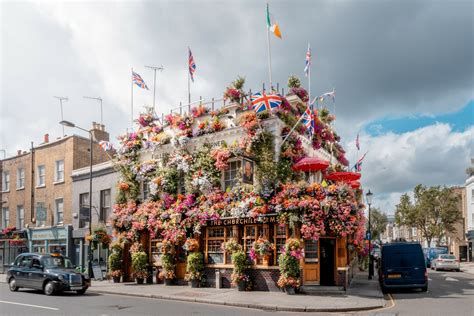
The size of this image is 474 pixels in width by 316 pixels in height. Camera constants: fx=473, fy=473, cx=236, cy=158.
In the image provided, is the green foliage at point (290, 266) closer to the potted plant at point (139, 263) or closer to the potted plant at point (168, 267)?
the potted plant at point (168, 267)

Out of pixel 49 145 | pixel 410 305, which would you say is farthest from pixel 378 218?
pixel 410 305

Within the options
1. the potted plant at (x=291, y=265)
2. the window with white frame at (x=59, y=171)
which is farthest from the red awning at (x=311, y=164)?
the window with white frame at (x=59, y=171)

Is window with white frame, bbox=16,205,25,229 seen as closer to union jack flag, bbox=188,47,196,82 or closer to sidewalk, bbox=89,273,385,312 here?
sidewalk, bbox=89,273,385,312

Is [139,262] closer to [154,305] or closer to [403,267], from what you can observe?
[154,305]

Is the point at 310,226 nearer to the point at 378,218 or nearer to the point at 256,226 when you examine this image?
the point at 256,226

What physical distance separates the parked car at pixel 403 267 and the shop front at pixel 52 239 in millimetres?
20385

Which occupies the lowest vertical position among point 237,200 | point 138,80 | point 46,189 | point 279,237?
point 279,237

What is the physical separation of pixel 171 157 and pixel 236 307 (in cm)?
962

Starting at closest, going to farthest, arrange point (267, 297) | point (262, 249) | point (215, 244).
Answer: point (267, 297), point (262, 249), point (215, 244)

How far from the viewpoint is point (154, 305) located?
16.7 m

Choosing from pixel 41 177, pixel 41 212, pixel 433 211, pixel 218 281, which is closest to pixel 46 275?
pixel 218 281

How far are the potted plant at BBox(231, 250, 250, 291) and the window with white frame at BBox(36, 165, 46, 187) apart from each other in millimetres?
19560

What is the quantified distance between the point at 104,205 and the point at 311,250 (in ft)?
48.4

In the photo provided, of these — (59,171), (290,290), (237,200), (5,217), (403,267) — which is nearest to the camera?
(290,290)
